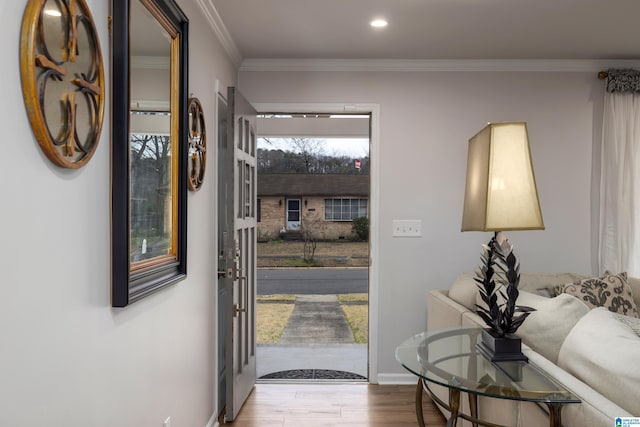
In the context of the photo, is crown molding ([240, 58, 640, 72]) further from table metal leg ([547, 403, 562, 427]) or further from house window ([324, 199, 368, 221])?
house window ([324, 199, 368, 221])

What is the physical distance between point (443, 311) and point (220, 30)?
2250 millimetres

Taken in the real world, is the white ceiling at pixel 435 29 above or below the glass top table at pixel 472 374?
above

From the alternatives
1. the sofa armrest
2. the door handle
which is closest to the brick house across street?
the door handle

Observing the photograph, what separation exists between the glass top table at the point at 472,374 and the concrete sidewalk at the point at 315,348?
1827mm

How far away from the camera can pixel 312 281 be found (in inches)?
360

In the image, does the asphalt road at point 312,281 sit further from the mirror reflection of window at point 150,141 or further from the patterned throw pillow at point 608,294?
the mirror reflection of window at point 150,141

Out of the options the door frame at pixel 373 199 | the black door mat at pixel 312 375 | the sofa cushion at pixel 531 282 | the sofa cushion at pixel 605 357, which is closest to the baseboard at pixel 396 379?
the door frame at pixel 373 199

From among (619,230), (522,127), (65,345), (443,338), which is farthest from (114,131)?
(619,230)

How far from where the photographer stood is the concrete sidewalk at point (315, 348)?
13.1 feet

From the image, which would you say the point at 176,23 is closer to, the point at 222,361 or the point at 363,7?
the point at 363,7

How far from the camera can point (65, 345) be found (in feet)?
3.70

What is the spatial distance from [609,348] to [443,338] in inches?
31.7

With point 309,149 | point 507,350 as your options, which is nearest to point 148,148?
point 507,350

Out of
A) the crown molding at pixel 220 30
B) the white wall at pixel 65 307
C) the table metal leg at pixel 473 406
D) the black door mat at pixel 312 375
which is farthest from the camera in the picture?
the black door mat at pixel 312 375
